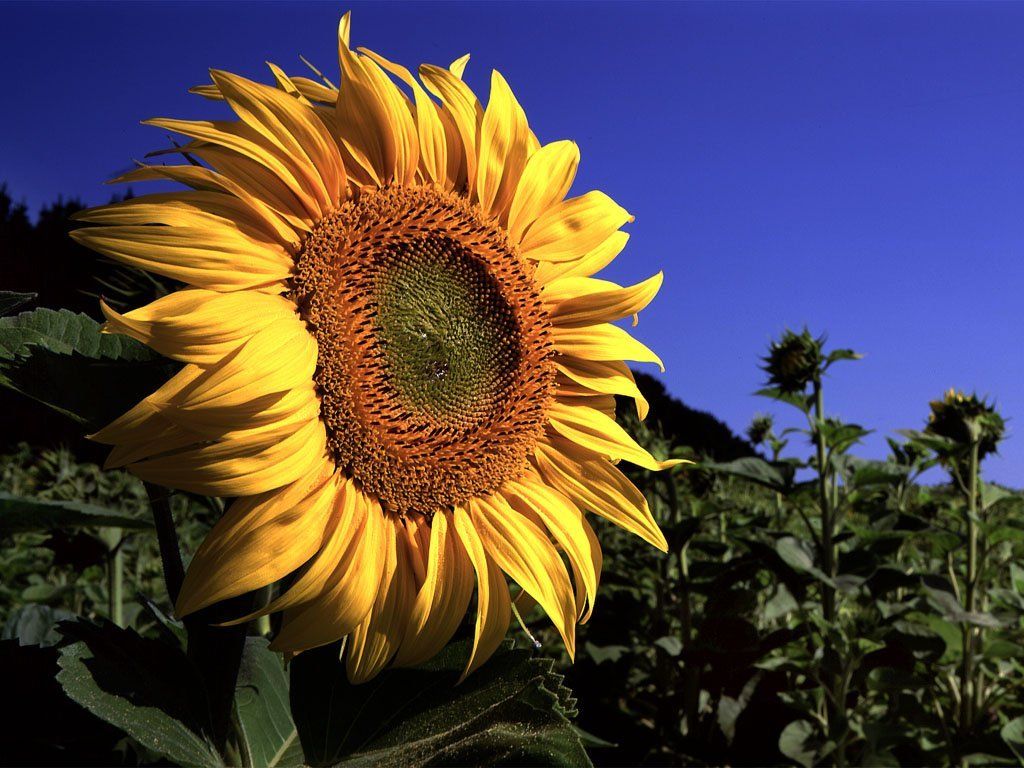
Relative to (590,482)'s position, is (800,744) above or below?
below

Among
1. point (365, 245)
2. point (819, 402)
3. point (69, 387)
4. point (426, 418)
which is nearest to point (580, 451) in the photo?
point (426, 418)

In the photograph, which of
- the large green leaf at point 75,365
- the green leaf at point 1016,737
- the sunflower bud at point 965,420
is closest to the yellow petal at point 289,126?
the large green leaf at point 75,365

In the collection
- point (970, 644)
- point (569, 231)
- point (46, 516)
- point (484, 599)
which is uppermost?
point (569, 231)

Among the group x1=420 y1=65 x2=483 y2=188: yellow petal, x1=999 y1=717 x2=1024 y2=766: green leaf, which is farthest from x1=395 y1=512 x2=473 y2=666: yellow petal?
x1=999 y1=717 x2=1024 y2=766: green leaf

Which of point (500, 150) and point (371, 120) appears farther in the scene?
point (500, 150)

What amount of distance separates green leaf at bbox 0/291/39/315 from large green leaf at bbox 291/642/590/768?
462 mm

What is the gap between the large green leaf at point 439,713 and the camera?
87 cm

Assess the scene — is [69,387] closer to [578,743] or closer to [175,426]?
[175,426]

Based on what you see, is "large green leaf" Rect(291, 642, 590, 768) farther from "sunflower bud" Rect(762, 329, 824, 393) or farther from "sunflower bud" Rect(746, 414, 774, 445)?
"sunflower bud" Rect(746, 414, 774, 445)

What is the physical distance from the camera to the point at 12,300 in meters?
0.82

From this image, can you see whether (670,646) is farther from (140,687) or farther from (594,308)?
(140,687)

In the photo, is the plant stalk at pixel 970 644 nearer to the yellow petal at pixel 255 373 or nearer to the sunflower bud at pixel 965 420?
the sunflower bud at pixel 965 420

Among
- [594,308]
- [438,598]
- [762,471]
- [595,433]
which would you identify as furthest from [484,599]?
[762,471]

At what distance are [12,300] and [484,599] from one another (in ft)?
1.80
